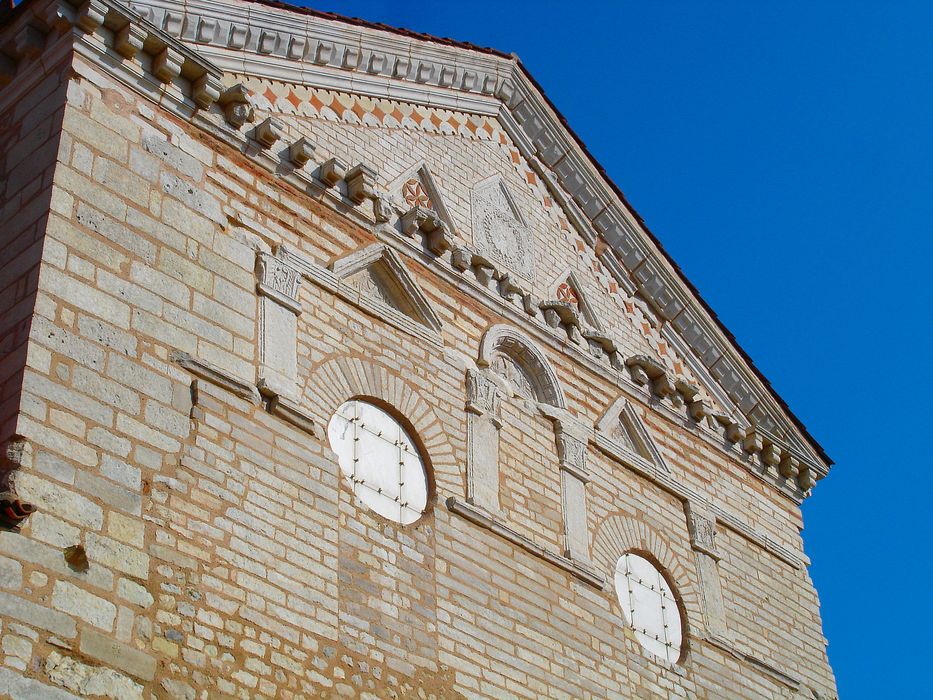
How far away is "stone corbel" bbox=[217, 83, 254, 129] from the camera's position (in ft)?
35.8

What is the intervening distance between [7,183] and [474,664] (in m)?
4.45

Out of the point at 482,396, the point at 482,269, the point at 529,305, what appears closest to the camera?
the point at 482,396

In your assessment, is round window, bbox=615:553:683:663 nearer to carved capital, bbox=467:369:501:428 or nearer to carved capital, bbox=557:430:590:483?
carved capital, bbox=557:430:590:483

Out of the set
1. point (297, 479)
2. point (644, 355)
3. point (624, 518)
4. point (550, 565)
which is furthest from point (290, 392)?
point (644, 355)

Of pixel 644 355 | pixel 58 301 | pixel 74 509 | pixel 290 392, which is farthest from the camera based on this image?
pixel 644 355

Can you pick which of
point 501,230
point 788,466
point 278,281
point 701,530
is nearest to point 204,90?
point 278,281

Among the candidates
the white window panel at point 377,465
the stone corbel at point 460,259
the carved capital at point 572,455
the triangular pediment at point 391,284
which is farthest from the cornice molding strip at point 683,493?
the white window panel at point 377,465

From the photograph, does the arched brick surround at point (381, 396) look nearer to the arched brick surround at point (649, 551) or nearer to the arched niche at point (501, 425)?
the arched niche at point (501, 425)

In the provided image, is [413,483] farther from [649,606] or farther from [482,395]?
[649,606]

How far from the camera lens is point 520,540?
37.0ft

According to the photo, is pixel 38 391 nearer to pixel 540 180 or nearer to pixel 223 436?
pixel 223 436

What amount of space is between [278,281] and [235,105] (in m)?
1.45

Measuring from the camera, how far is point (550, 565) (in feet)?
37.7

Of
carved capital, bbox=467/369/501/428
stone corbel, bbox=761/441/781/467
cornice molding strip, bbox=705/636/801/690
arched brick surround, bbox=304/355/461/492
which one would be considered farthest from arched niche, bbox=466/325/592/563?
stone corbel, bbox=761/441/781/467
